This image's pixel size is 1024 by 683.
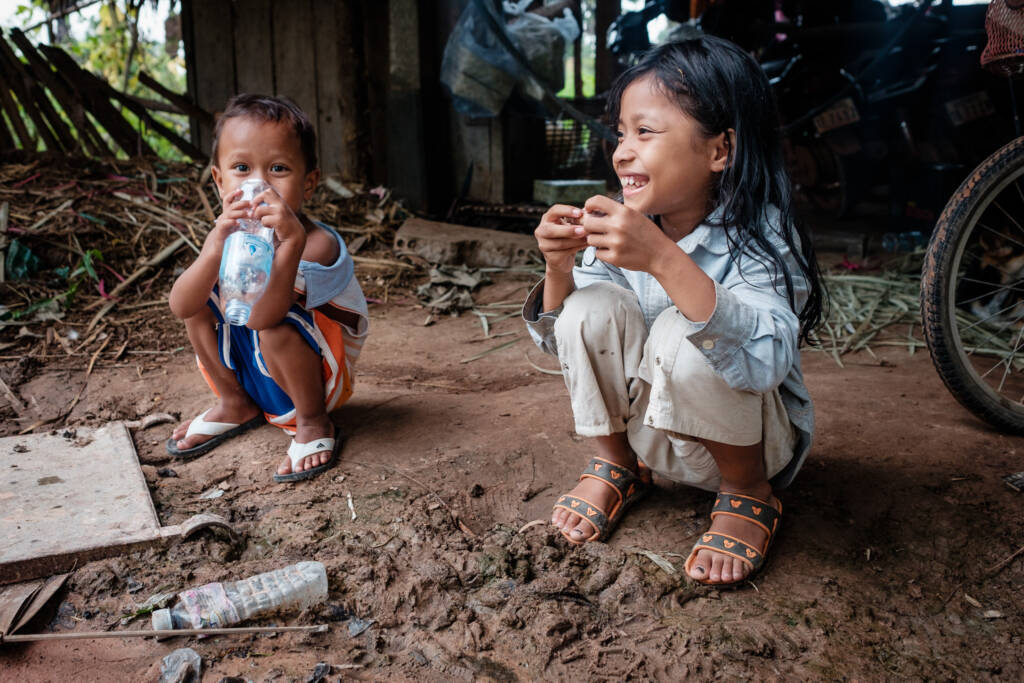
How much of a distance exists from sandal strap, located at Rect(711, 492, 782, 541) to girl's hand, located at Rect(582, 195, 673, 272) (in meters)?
0.60

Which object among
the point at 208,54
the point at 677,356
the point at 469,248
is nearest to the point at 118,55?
the point at 208,54

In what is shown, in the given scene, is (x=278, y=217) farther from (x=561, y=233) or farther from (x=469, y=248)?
(x=469, y=248)

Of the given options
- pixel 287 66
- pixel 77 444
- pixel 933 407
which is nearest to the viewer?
pixel 77 444

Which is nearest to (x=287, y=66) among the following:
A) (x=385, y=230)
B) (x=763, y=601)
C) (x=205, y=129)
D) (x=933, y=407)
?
(x=205, y=129)

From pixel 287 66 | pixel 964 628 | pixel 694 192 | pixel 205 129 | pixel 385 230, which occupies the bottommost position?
pixel 964 628

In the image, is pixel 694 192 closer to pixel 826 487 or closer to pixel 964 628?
pixel 826 487

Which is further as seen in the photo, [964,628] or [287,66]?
[287,66]

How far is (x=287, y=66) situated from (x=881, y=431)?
4.93 m

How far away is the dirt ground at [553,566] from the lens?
140 centimetres

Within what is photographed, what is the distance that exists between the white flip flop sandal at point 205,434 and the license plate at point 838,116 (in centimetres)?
471

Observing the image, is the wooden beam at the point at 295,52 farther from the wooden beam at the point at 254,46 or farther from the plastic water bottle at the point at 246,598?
the plastic water bottle at the point at 246,598

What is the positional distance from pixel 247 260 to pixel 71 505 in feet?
2.35

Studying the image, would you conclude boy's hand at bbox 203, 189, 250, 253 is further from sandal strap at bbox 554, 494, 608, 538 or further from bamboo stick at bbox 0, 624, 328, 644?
sandal strap at bbox 554, 494, 608, 538

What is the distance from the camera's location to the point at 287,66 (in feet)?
18.5
